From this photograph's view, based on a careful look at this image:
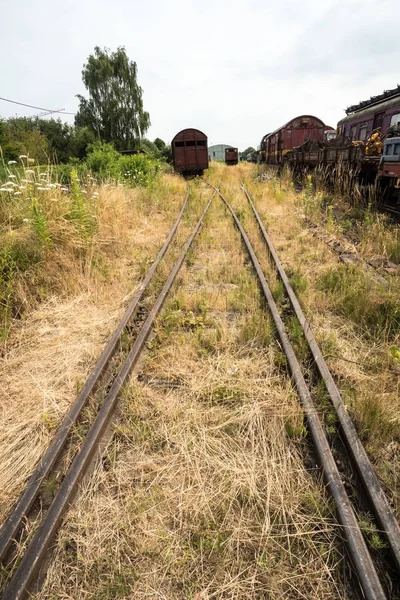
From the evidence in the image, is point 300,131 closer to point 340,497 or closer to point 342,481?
point 342,481

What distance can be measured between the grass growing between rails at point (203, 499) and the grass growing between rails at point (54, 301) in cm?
55

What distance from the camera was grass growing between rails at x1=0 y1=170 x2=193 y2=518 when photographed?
2238 millimetres

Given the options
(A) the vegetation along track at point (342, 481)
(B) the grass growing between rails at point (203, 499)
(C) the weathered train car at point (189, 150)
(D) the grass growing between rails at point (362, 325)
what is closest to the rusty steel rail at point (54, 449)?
(B) the grass growing between rails at point (203, 499)

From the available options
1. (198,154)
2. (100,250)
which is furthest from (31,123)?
(100,250)

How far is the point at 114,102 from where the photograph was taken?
35156 millimetres

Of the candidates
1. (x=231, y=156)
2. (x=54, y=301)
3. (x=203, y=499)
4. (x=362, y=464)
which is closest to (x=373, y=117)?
(x=54, y=301)

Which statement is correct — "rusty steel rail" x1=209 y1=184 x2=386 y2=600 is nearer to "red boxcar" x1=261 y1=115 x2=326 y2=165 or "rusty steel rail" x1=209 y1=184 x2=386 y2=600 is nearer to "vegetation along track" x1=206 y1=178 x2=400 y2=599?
"vegetation along track" x1=206 y1=178 x2=400 y2=599

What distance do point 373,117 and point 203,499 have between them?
1585 centimetres

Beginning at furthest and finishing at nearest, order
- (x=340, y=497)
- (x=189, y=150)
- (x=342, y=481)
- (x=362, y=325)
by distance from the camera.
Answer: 1. (x=189, y=150)
2. (x=362, y=325)
3. (x=342, y=481)
4. (x=340, y=497)

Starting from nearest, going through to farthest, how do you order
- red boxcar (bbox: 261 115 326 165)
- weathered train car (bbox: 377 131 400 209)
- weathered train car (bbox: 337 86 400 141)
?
weathered train car (bbox: 377 131 400 209) < weathered train car (bbox: 337 86 400 141) < red boxcar (bbox: 261 115 326 165)

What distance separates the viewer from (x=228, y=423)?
2.18m

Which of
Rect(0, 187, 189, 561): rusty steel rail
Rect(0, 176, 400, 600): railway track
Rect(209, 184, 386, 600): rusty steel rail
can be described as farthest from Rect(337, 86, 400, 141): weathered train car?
Rect(0, 187, 189, 561): rusty steel rail

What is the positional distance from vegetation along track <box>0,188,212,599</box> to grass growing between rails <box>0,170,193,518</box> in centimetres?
15

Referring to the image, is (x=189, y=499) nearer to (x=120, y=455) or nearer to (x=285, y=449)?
(x=120, y=455)
